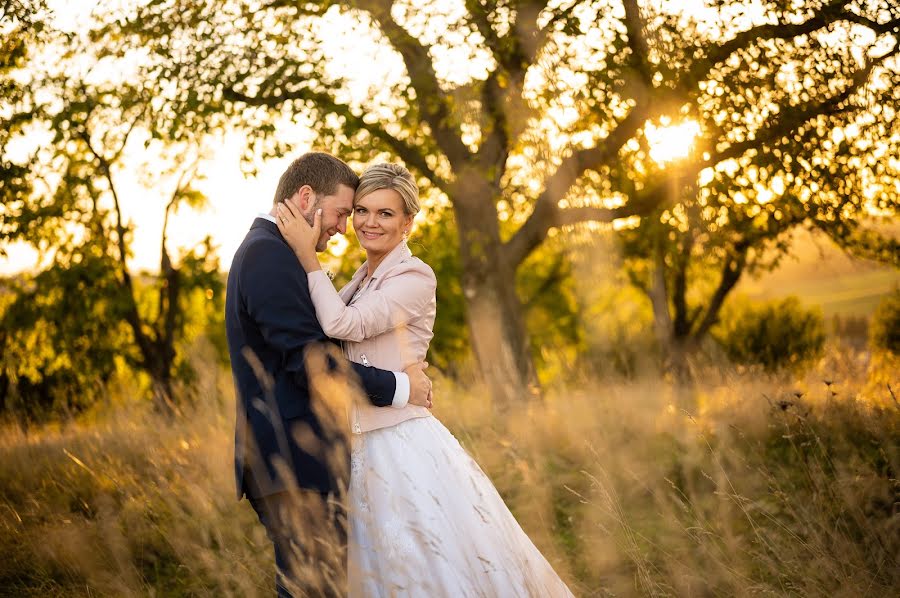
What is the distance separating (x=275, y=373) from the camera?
3.16 meters

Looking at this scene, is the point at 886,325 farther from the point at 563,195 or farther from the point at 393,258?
the point at 393,258

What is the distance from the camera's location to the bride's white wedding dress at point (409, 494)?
10.5 ft

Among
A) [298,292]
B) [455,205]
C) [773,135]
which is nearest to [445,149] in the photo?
[455,205]

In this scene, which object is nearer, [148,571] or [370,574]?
[370,574]

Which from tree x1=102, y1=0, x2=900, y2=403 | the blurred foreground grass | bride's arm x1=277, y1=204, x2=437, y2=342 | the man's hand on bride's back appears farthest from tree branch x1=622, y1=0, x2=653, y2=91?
the man's hand on bride's back

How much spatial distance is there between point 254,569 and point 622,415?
Result: 14.1 ft

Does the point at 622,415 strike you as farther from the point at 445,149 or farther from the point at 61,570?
the point at 61,570

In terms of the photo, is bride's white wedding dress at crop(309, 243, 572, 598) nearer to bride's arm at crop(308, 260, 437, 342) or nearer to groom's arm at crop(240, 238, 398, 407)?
bride's arm at crop(308, 260, 437, 342)

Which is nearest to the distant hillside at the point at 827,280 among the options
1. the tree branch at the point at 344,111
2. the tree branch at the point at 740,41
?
the tree branch at the point at 740,41

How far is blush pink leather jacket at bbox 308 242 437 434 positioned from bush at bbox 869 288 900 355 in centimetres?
1426

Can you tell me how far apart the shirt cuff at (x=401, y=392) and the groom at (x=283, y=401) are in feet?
0.09

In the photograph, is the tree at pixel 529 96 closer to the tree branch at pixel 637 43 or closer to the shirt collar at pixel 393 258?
the tree branch at pixel 637 43

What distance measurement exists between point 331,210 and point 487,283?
7.59m

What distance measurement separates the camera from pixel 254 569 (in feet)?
16.8
